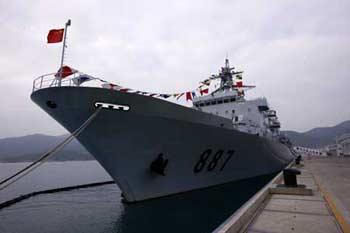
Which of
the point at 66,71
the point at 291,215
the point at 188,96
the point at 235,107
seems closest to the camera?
the point at 291,215

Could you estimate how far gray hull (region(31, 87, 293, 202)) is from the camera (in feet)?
28.8

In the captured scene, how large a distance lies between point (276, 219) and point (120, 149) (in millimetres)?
6264


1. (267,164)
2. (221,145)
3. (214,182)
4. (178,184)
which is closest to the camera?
(178,184)

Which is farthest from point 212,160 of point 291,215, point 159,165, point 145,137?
point 291,215

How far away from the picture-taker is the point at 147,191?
10.6 m

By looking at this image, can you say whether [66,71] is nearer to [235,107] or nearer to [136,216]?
[136,216]

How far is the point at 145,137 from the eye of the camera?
9750mm

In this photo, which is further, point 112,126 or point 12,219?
point 12,219

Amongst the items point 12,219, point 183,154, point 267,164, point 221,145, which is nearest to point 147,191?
point 183,154

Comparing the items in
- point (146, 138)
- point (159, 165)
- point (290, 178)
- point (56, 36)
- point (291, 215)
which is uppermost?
point (56, 36)

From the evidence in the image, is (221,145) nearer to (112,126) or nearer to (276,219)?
(112,126)

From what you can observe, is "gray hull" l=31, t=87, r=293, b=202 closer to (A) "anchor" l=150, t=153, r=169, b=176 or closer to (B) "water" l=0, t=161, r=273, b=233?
(A) "anchor" l=150, t=153, r=169, b=176

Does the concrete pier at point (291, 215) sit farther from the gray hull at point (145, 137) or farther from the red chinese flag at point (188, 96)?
the red chinese flag at point (188, 96)

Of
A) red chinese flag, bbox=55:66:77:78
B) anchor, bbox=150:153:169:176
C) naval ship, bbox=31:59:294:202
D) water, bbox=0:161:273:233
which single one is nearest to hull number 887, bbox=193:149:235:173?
naval ship, bbox=31:59:294:202
